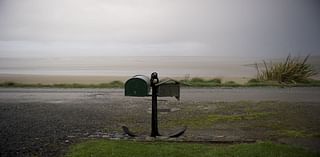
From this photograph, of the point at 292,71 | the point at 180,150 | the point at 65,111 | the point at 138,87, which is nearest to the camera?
the point at 180,150

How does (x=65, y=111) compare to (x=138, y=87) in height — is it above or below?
below

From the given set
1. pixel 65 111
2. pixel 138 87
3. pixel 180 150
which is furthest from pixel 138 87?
pixel 65 111

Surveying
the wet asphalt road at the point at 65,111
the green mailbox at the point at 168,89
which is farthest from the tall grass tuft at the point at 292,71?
the green mailbox at the point at 168,89

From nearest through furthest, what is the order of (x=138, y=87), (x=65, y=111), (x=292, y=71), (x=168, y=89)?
(x=138, y=87) → (x=168, y=89) → (x=65, y=111) → (x=292, y=71)

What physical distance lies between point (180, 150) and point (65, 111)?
3.93 meters

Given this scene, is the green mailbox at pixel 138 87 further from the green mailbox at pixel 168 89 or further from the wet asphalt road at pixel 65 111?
the wet asphalt road at pixel 65 111

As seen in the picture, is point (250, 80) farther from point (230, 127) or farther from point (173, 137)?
point (173, 137)

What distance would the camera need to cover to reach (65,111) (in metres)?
7.62

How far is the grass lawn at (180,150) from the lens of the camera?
4.12m

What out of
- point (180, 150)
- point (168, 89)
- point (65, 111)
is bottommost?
point (180, 150)

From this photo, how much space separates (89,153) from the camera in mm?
4191

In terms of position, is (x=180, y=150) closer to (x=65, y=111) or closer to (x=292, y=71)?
(x=65, y=111)

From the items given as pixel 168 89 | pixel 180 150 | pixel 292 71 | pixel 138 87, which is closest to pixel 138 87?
pixel 138 87

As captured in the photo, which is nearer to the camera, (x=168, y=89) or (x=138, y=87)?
(x=138, y=87)
